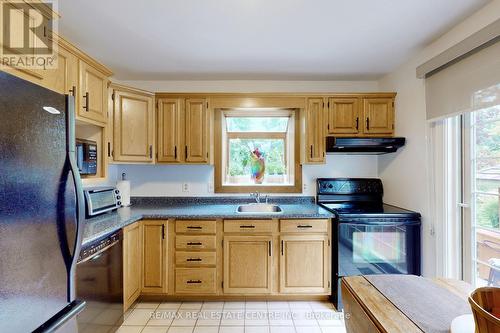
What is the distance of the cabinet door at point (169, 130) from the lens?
2709 millimetres

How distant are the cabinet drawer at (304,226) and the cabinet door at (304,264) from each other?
0.07m

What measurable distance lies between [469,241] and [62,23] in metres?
3.48

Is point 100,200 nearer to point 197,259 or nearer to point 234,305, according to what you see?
point 197,259

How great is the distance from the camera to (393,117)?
2.73m

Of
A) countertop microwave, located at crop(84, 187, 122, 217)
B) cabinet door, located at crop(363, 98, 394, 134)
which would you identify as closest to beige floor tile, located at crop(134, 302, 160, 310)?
countertop microwave, located at crop(84, 187, 122, 217)

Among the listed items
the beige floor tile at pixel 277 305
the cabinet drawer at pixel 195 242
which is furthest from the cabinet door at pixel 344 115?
the beige floor tile at pixel 277 305

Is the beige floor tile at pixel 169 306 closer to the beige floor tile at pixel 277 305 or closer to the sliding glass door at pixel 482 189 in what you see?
the beige floor tile at pixel 277 305

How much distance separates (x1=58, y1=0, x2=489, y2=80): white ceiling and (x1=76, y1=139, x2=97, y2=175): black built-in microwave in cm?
90

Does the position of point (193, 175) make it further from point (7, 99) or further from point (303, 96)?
point (7, 99)

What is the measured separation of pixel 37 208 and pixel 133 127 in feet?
5.87

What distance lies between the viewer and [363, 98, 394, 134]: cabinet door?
2.73 m

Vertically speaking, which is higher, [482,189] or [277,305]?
[482,189]

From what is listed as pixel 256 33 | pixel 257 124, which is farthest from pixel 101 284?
pixel 257 124

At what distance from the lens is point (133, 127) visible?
101 inches
